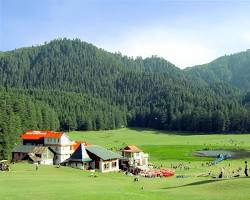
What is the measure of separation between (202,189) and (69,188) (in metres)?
15.2

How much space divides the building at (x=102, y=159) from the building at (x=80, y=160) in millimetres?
1402

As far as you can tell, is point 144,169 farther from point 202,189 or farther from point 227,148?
point 227,148

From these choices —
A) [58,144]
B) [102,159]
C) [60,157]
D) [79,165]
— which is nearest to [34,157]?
[60,157]

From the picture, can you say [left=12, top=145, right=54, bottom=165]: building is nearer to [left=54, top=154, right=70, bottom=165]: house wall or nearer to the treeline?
[left=54, top=154, right=70, bottom=165]: house wall

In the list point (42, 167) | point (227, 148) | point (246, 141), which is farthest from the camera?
point (246, 141)

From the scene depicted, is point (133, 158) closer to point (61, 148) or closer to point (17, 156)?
point (61, 148)

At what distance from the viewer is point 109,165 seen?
104125mm

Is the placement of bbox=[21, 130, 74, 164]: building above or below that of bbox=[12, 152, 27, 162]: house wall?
above

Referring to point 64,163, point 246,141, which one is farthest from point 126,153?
point 246,141

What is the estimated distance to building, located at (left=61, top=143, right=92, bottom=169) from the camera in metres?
100

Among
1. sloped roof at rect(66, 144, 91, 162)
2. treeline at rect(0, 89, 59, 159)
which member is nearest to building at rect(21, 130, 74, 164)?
treeline at rect(0, 89, 59, 159)

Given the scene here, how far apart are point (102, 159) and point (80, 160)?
15.9ft

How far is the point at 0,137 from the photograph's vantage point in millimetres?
114625

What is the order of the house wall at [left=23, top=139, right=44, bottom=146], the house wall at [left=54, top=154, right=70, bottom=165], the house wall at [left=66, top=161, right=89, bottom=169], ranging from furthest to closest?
the house wall at [left=23, top=139, right=44, bottom=146] → the house wall at [left=54, top=154, right=70, bottom=165] → the house wall at [left=66, top=161, right=89, bottom=169]
